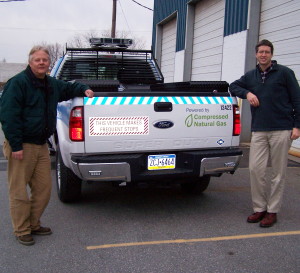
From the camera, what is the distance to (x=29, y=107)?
11.6 ft

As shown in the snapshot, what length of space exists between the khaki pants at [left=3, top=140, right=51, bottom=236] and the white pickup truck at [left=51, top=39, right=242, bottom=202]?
0.32 metres

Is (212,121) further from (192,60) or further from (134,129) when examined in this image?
(192,60)

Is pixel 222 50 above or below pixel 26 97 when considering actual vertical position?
above

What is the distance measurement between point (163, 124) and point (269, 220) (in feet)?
5.19

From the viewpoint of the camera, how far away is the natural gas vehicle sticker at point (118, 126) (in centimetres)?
384

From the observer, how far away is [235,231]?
3.99 meters

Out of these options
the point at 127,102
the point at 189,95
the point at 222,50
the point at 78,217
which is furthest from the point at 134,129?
the point at 222,50

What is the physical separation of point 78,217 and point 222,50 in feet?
29.5

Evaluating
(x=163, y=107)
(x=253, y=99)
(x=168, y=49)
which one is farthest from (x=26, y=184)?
(x=168, y=49)

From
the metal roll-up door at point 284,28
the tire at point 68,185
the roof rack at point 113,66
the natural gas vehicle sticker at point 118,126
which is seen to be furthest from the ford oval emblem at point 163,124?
the metal roll-up door at point 284,28

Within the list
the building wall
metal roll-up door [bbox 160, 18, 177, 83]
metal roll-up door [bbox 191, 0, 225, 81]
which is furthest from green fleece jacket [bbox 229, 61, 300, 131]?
metal roll-up door [bbox 160, 18, 177, 83]

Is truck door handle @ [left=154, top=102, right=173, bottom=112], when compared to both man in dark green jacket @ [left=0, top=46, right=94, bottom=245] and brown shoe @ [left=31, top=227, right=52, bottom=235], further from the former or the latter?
brown shoe @ [left=31, top=227, right=52, bottom=235]

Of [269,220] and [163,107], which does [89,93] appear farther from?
[269,220]

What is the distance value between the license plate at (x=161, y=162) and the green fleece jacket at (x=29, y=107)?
101cm
